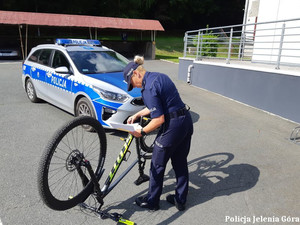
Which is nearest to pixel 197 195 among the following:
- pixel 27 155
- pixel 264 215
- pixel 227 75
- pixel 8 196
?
pixel 264 215

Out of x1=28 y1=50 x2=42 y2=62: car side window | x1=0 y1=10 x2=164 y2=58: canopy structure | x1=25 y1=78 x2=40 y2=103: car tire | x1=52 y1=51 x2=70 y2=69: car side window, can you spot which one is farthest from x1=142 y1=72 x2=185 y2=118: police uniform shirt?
x1=0 y1=10 x2=164 y2=58: canopy structure

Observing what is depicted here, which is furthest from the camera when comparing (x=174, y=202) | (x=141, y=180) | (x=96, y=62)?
(x=96, y=62)

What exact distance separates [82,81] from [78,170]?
2882 mm

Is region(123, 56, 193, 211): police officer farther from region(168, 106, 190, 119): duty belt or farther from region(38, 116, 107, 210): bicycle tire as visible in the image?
region(38, 116, 107, 210): bicycle tire

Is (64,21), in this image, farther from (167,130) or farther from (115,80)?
(167,130)

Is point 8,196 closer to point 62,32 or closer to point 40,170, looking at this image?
point 40,170

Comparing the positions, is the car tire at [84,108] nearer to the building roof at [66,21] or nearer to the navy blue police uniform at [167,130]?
the navy blue police uniform at [167,130]

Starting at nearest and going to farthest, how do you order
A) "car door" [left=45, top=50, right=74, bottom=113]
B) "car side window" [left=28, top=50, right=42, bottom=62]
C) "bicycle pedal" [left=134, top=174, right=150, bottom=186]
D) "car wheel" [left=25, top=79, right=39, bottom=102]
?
"bicycle pedal" [left=134, top=174, right=150, bottom=186] < "car door" [left=45, top=50, right=74, bottom=113] < "car side window" [left=28, top=50, right=42, bottom=62] < "car wheel" [left=25, top=79, right=39, bottom=102]

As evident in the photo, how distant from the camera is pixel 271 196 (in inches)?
131

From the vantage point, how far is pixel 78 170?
2703 mm

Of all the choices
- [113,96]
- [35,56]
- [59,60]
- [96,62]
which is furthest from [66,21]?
[113,96]

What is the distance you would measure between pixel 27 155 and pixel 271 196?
3710mm

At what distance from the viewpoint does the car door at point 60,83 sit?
220 inches

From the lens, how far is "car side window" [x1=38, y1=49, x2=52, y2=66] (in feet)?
21.2
